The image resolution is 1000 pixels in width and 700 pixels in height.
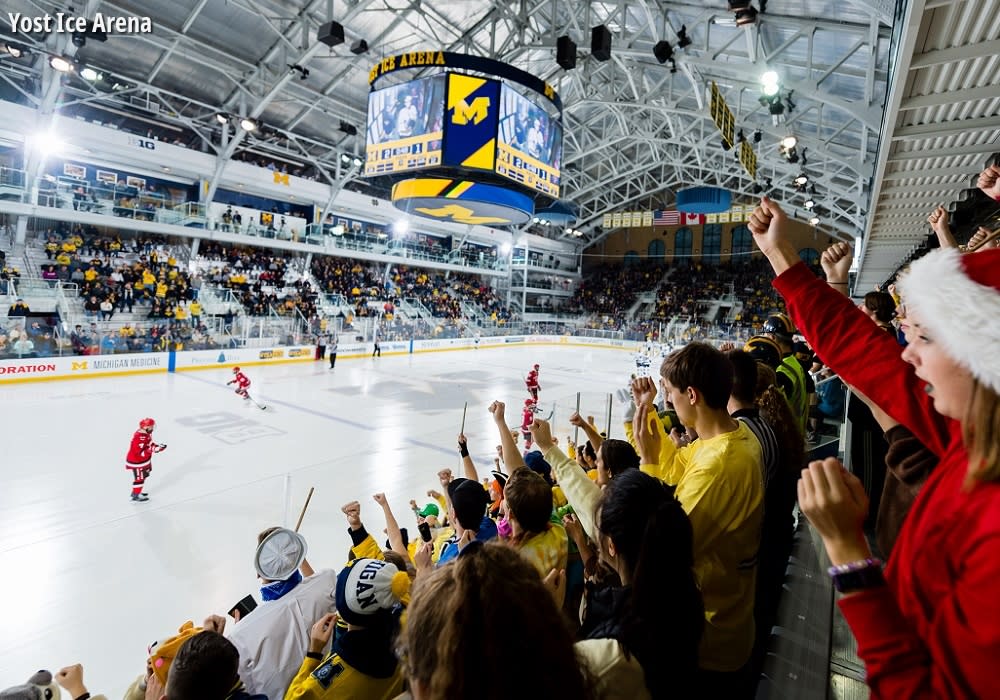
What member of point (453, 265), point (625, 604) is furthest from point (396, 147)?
point (453, 265)

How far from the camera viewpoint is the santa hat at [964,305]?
0.91 m

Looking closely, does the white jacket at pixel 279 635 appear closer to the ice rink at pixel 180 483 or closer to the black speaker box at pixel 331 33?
the ice rink at pixel 180 483

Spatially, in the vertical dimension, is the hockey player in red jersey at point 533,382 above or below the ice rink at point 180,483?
above

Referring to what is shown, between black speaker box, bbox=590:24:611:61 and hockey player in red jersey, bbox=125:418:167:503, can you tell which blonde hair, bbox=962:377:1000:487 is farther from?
black speaker box, bbox=590:24:611:61

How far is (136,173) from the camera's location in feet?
76.4

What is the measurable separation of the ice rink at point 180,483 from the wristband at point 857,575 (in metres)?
4.22

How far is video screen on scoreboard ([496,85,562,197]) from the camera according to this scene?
1239 cm

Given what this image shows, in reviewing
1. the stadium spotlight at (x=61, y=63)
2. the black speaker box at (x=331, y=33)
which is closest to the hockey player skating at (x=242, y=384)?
the black speaker box at (x=331, y=33)

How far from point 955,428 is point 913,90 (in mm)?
4985

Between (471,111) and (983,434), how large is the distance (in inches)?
492

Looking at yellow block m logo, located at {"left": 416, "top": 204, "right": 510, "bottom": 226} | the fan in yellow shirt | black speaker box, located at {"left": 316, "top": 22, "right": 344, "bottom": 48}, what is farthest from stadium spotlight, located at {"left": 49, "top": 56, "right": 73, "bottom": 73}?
the fan in yellow shirt

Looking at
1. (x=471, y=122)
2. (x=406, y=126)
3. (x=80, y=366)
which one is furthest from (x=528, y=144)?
(x=80, y=366)

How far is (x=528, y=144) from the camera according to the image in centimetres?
1316

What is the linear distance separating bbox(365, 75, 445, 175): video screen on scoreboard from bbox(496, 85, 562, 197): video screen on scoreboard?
1.46 meters
